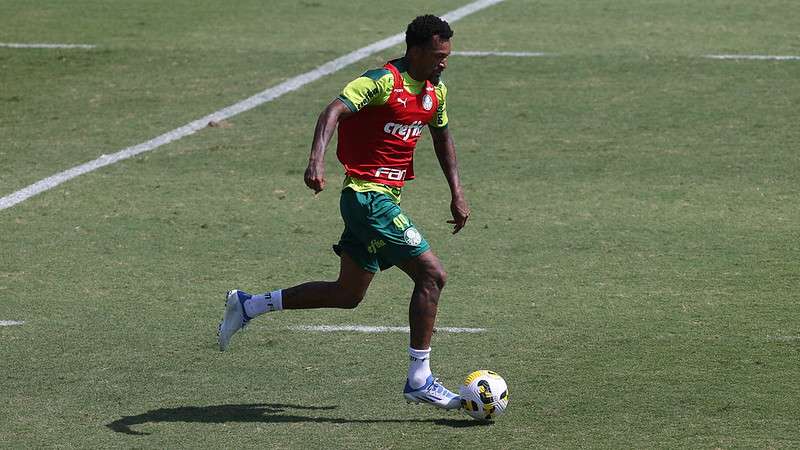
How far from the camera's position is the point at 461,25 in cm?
1980

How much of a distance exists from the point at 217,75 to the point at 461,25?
395cm

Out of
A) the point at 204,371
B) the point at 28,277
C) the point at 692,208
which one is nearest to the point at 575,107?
the point at 692,208

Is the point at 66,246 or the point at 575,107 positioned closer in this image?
the point at 66,246

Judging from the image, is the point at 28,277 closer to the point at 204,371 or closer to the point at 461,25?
the point at 204,371

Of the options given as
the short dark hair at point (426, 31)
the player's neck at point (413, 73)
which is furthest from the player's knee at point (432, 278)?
the short dark hair at point (426, 31)

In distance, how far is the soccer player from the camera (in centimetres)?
782

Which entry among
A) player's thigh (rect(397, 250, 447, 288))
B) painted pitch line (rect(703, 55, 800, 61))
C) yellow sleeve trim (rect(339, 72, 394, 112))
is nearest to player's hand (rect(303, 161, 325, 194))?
yellow sleeve trim (rect(339, 72, 394, 112))

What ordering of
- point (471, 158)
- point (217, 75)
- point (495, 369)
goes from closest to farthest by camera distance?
point (495, 369) < point (471, 158) < point (217, 75)

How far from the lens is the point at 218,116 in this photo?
15.8 meters

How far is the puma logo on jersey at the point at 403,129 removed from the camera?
26.6 ft

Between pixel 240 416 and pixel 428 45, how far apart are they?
2.26 m

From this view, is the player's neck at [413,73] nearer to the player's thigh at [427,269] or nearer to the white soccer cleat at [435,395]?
the player's thigh at [427,269]

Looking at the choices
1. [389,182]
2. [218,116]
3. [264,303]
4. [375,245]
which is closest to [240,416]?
[264,303]

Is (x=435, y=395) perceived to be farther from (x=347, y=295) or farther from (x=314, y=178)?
(x=314, y=178)
